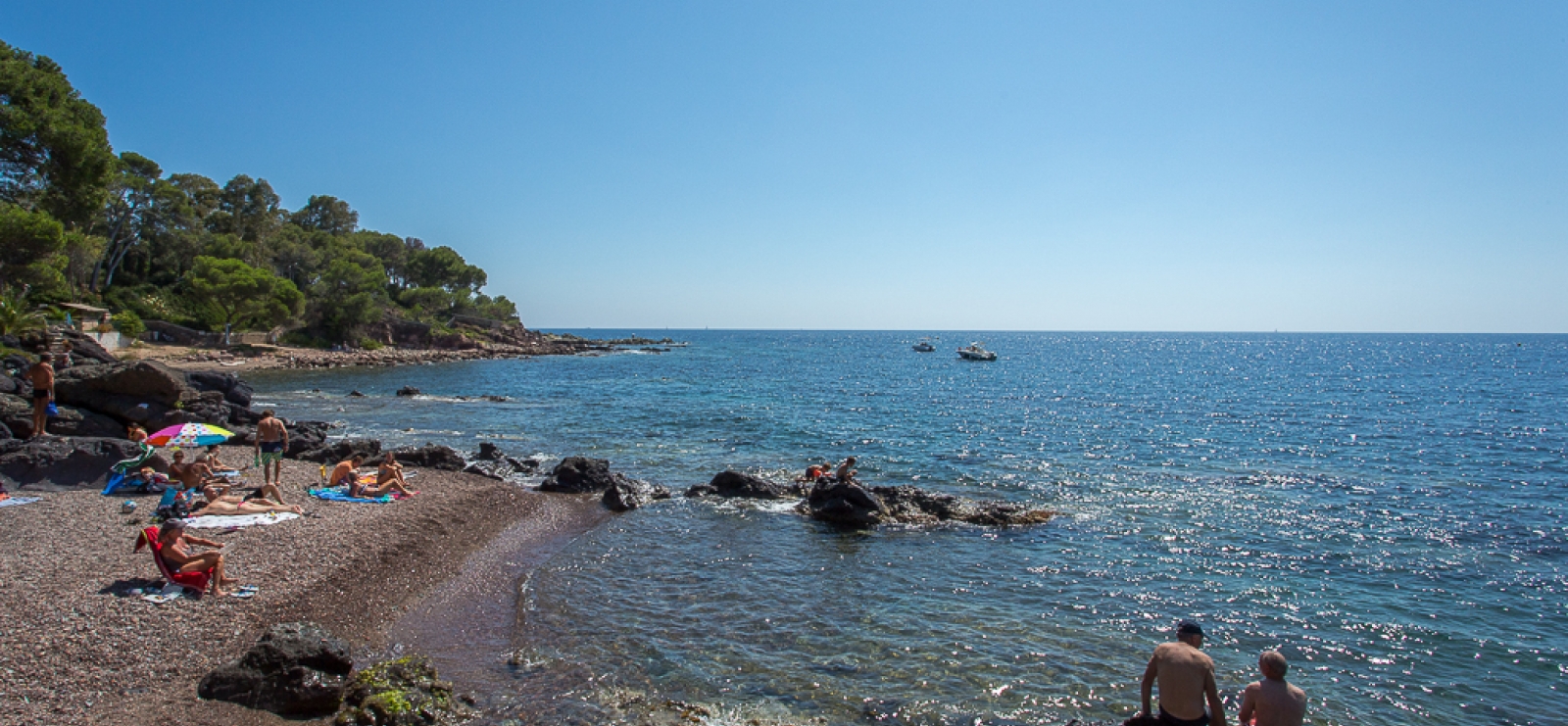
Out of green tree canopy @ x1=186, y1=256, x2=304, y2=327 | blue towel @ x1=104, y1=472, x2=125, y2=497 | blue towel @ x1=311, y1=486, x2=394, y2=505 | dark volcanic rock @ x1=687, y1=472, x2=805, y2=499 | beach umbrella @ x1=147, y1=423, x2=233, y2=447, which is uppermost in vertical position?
green tree canopy @ x1=186, y1=256, x2=304, y2=327

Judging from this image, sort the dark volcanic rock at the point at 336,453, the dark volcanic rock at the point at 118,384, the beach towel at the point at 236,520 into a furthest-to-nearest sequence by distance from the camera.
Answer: the dark volcanic rock at the point at 336,453 < the dark volcanic rock at the point at 118,384 < the beach towel at the point at 236,520

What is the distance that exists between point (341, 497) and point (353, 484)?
552mm

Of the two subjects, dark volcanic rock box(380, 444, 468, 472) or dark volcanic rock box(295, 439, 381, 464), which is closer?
dark volcanic rock box(295, 439, 381, 464)

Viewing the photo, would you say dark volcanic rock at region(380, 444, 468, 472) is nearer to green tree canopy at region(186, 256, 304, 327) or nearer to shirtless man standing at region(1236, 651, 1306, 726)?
shirtless man standing at region(1236, 651, 1306, 726)

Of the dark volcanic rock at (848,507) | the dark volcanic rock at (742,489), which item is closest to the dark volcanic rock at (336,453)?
the dark volcanic rock at (742,489)

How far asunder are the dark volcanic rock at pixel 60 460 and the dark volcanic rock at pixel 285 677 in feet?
40.3

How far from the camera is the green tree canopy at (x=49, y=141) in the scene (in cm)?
3453

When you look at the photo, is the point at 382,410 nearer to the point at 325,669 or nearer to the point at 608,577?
the point at 608,577

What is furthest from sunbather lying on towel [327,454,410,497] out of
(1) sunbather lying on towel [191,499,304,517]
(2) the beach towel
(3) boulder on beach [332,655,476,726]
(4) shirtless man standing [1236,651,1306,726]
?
(4) shirtless man standing [1236,651,1306,726]

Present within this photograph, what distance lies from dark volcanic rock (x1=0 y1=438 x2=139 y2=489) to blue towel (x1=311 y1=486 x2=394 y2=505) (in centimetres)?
436

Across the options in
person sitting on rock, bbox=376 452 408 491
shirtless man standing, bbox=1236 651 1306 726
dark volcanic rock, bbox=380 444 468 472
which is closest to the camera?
shirtless man standing, bbox=1236 651 1306 726

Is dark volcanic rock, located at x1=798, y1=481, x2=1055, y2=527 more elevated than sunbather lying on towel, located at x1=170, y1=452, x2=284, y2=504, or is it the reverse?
sunbather lying on towel, located at x1=170, y1=452, x2=284, y2=504

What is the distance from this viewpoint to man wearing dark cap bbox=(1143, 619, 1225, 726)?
8125mm

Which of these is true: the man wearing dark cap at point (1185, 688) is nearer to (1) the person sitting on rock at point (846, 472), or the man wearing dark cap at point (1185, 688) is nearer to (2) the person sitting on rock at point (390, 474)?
(1) the person sitting on rock at point (846, 472)
